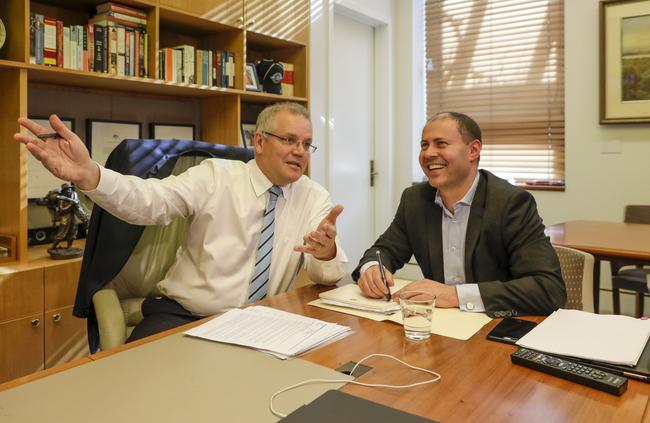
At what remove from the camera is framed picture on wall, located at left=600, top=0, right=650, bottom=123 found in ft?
12.2

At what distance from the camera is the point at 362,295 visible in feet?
4.95

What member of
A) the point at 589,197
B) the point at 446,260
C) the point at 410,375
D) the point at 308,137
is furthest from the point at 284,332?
the point at 589,197

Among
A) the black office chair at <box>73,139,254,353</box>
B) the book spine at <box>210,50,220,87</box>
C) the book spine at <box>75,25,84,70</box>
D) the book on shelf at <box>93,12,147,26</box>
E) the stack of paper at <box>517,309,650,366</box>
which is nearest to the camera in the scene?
the stack of paper at <box>517,309,650,366</box>

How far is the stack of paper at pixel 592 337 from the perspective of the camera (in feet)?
3.35

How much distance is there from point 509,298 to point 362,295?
1.31 ft

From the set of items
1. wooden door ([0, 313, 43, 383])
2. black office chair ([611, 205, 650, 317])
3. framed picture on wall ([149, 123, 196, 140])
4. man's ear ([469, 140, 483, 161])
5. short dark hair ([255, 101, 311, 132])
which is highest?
framed picture on wall ([149, 123, 196, 140])

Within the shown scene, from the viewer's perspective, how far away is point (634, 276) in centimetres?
303

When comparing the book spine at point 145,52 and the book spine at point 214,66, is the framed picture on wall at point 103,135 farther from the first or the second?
the book spine at point 214,66

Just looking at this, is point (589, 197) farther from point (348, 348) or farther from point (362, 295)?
point (348, 348)

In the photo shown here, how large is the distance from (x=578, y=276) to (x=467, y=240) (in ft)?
1.70

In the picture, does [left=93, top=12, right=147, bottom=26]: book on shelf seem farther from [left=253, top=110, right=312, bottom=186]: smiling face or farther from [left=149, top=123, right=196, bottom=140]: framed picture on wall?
[left=253, top=110, right=312, bottom=186]: smiling face

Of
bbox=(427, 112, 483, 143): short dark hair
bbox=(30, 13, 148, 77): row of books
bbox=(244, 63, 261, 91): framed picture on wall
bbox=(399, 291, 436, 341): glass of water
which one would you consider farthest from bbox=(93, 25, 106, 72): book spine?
bbox=(399, 291, 436, 341): glass of water

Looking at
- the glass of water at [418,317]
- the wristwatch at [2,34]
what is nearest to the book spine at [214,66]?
the wristwatch at [2,34]

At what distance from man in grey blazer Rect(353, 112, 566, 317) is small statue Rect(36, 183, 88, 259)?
54.9 inches
